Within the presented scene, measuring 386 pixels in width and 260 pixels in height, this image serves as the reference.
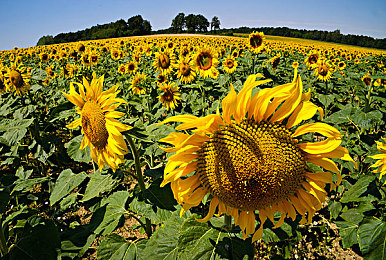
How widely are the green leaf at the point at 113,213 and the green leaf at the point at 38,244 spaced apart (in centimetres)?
32

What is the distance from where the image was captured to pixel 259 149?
1068 mm

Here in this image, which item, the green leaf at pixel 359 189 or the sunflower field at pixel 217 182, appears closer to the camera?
the sunflower field at pixel 217 182

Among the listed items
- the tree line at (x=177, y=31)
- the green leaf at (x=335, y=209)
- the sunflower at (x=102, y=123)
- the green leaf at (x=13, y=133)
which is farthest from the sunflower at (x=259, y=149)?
the tree line at (x=177, y=31)

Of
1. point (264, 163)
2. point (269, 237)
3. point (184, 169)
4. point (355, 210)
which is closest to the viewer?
point (264, 163)

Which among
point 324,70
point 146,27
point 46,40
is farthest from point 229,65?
point 46,40

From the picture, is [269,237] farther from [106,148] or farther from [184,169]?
[106,148]

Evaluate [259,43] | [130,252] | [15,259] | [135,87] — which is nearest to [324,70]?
[259,43]

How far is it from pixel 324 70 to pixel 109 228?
21.9 feet

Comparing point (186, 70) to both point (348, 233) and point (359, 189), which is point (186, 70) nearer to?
point (359, 189)

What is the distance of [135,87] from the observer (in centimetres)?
616

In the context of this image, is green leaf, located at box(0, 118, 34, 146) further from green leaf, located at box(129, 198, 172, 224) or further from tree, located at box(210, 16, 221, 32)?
tree, located at box(210, 16, 221, 32)

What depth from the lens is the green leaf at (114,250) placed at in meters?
1.94

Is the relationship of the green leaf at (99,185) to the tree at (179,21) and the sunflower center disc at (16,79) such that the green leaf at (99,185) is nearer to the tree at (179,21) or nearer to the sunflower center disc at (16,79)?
the sunflower center disc at (16,79)

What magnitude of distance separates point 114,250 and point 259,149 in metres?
1.66
